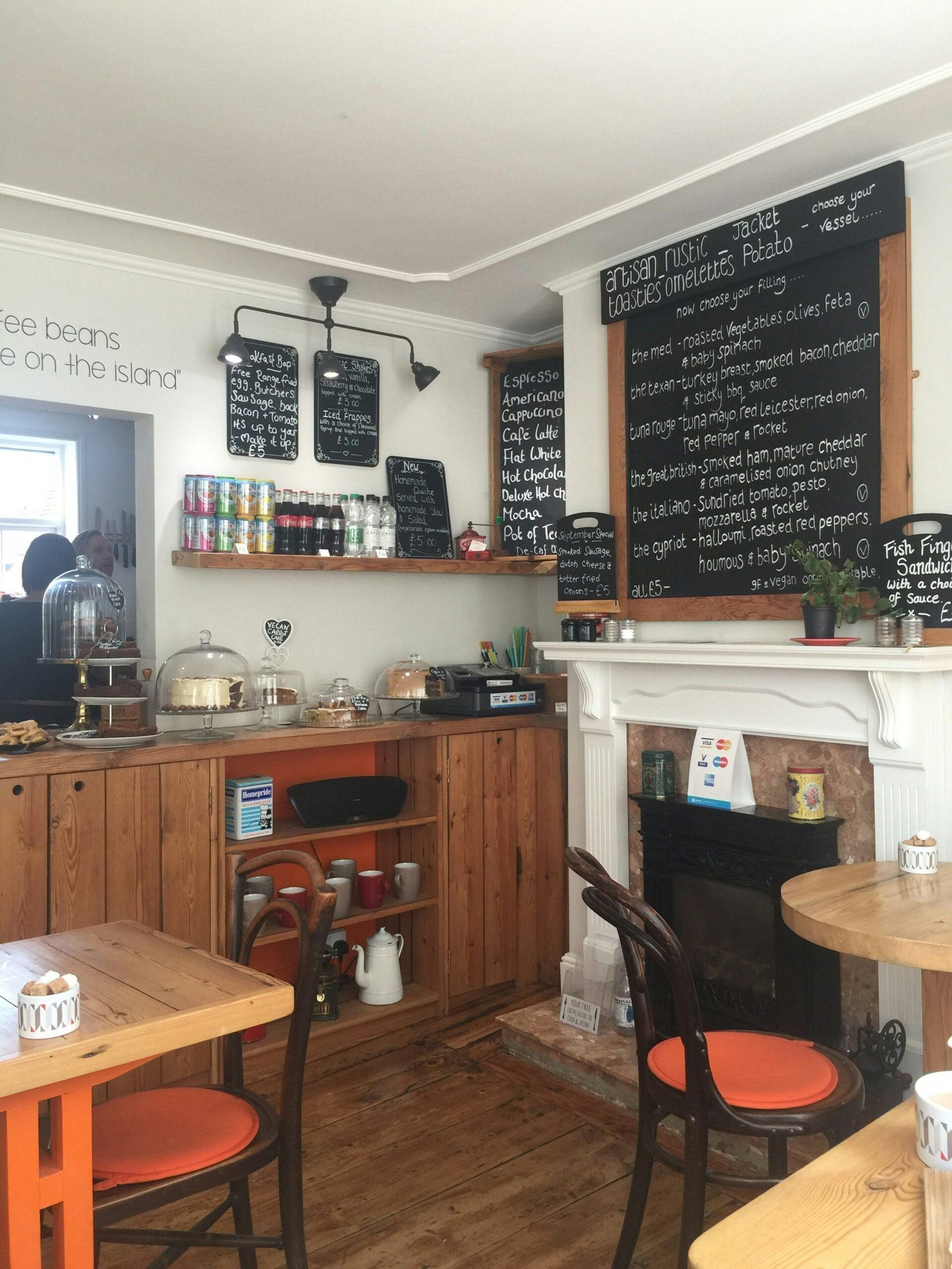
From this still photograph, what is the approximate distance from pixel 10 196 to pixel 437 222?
4.35ft

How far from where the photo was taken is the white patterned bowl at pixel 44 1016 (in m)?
1.55

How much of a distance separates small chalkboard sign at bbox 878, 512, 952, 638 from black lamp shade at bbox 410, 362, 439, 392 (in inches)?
80.3

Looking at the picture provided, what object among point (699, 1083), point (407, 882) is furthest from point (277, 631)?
point (699, 1083)

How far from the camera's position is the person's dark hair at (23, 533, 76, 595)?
4.36 meters

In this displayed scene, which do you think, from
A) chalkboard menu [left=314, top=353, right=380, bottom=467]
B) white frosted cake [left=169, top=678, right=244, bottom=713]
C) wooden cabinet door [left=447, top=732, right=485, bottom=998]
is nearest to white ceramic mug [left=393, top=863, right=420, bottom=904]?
wooden cabinet door [left=447, top=732, right=485, bottom=998]

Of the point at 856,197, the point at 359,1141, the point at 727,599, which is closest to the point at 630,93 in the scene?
the point at 856,197

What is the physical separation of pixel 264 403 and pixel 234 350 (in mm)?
363

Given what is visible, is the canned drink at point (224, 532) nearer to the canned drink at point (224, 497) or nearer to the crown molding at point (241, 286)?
the canned drink at point (224, 497)

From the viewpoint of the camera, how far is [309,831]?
12.1 ft

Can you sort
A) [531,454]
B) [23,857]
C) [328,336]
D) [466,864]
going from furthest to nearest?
1. [531,454]
2. [328,336]
3. [466,864]
4. [23,857]

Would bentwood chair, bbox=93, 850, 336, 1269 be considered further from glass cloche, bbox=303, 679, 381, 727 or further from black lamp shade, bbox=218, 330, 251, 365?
black lamp shade, bbox=218, 330, 251, 365

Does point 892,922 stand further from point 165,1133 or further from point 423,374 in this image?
point 423,374

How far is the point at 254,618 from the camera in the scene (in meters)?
4.01

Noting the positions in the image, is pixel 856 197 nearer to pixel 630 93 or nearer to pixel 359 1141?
pixel 630 93
